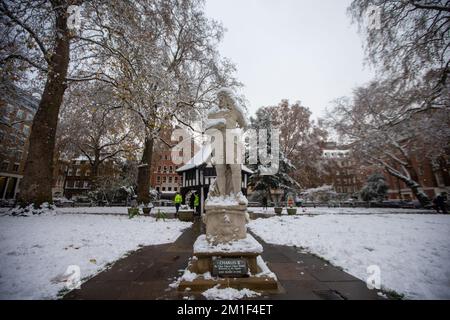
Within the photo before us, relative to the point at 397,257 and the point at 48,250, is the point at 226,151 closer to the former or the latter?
the point at 48,250

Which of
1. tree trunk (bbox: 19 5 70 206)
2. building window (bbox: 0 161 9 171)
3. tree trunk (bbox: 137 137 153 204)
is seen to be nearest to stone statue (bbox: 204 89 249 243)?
tree trunk (bbox: 19 5 70 206)

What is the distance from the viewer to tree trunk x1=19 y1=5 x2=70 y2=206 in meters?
8.00

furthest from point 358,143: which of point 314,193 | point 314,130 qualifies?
point 314,193

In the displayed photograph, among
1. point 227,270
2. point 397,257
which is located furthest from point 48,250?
point 397,257

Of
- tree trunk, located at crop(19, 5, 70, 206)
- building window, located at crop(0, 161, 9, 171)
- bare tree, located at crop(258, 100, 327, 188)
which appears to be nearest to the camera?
tree trunk, located at crop(19, 5, 70, 206)

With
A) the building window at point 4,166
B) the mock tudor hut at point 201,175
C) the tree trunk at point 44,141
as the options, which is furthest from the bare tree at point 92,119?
the building window at point 4,166

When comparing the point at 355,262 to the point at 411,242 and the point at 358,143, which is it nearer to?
the point at 411,242

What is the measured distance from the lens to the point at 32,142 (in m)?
8.38

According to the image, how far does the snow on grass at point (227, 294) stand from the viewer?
107 inches

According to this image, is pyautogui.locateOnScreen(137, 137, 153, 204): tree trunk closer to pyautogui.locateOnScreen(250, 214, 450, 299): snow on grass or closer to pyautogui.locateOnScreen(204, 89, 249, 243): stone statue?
pyautogui.locateOnScreen(250, 214, 450, 299): snow on grass

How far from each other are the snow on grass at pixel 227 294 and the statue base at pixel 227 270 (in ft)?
0.29

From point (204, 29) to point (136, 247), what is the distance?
53.3 ft

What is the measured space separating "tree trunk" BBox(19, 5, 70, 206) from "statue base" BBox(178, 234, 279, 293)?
8833 millimetres
